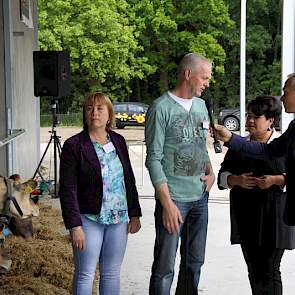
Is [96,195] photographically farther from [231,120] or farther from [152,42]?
[152,42]

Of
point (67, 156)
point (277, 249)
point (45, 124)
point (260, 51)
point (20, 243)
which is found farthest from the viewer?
point (260, 51)

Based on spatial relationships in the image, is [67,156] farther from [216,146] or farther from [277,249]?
[277,249]

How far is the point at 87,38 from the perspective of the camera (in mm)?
27734

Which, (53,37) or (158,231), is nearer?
(158,231)

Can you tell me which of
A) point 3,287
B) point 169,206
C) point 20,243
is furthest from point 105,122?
point 20,243

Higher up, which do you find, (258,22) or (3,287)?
(258,22)

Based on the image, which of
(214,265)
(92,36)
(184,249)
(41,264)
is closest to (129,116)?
(92,36)

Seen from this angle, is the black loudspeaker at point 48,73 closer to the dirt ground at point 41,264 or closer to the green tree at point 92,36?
the dirt ground at point 41,264

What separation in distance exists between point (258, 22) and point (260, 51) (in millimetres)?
1904

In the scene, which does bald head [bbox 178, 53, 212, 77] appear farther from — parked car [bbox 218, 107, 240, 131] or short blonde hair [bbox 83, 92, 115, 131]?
parked car [bbox 218, 107, 240, 131]

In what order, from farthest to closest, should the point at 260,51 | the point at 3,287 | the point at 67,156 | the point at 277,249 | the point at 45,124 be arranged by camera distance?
the point at 260,51
the point at 45,124
the point at 3,287
the point at 277,249
the point at 67,156

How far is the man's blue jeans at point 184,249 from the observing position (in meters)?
2.89

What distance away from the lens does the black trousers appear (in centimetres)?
288

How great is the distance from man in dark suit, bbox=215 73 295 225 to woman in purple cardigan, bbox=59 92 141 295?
19.6 inches
